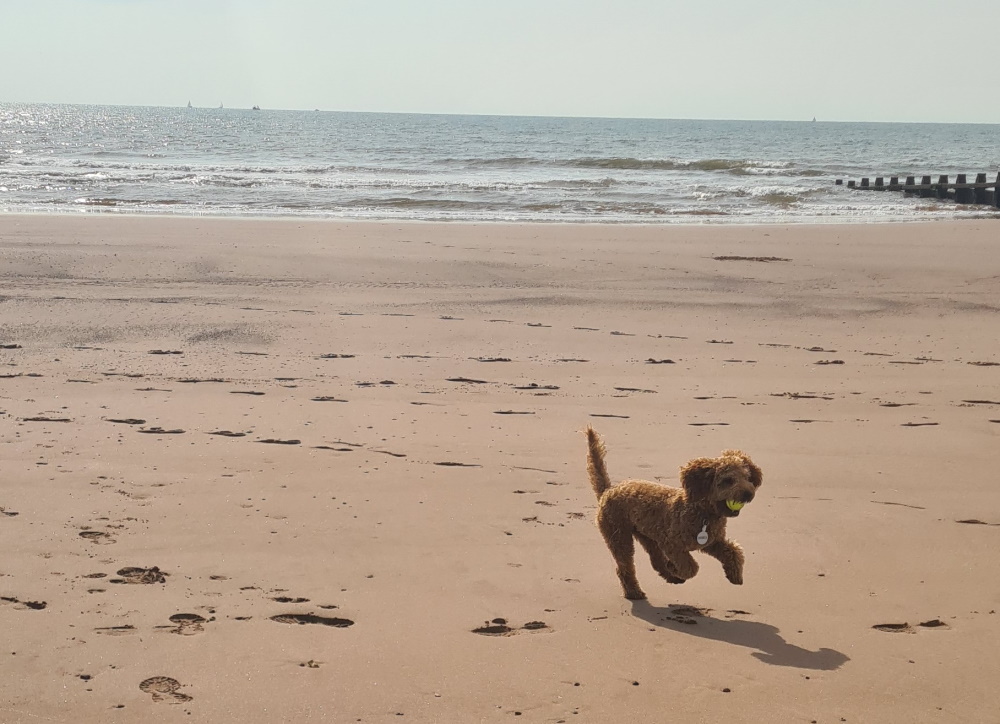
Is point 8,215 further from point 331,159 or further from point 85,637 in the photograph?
point 331,159

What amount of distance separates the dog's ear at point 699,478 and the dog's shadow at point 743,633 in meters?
0.56

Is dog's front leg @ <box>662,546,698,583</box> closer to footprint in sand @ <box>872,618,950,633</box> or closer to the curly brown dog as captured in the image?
the curly brown dog

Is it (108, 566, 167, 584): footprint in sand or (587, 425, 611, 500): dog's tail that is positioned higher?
(587, 425, 611, 500): dog's tail

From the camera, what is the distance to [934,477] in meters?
5.44

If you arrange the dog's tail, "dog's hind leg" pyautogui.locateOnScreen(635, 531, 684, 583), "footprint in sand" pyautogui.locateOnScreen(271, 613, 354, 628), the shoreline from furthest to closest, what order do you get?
1. the shoreline
2. the dog's tail
3. "dog's hind leg" pyautogui.locateOnScreen(635, 531, 684, 583)
4. "footprint in sand" pyautogui.locateOnScreen(271, 613, 354, 628)

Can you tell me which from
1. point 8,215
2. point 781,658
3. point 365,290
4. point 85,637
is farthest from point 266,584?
point 8,215

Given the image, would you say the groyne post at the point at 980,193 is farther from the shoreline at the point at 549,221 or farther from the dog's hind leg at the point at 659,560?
the dog's hind leg at the point at 659,560

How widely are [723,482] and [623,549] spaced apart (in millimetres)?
665

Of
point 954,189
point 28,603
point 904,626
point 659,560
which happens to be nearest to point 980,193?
point 954,189

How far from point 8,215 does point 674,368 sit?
14.8 meters

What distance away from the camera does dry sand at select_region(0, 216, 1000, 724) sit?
11.0 ft

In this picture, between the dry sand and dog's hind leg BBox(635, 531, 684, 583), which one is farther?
dog's hind leg BBox(635, 531, 684, 583)

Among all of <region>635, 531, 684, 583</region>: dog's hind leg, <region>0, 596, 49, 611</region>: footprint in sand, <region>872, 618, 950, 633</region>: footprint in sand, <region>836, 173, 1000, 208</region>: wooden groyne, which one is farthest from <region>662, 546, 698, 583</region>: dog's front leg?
<region>836, 173, 1000, 208</region>: wooden groyne

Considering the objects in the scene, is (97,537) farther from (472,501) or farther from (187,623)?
(472,501)
